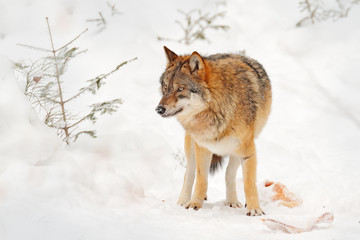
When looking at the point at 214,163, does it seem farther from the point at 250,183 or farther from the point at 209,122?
the point at 209,122

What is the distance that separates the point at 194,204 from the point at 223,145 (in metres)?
0.76

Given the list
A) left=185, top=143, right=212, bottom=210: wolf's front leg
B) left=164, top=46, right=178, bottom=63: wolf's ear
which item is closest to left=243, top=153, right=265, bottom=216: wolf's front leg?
left=185, top=143, right=212, bottom=210: wolf's front leg

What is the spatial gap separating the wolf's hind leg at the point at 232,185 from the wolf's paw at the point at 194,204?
1.28 feet

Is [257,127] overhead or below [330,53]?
below

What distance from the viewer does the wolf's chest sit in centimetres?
431

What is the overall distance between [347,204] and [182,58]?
2.32 m

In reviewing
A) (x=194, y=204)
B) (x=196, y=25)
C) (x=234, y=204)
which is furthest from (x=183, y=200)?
(x=196, y=25)

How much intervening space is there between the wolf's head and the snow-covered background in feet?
2.86

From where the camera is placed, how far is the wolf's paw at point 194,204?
180 inches

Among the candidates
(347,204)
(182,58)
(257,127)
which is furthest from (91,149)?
(347,204)

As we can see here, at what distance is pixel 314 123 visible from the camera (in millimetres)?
7582

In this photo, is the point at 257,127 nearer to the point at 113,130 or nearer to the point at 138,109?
the point at 113,130

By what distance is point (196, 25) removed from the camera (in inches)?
378

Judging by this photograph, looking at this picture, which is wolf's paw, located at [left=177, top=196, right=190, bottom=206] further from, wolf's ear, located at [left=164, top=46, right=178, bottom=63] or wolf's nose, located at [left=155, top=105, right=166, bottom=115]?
wolf's ear, located at [left=164, top=46, right=178, bottom=63]
